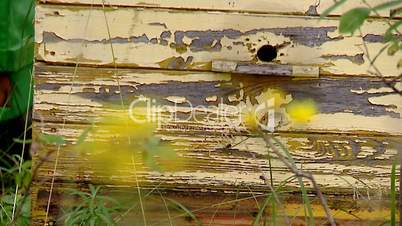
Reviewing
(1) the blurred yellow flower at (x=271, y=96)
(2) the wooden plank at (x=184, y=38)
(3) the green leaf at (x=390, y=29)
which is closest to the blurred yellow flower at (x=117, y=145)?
(2) the wooden plank at (x=184, y=38)

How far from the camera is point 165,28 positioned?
1853 millimetres

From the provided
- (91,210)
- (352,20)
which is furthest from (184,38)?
(352,20)

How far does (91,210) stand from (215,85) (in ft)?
1.35

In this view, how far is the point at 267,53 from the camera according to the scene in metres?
1.89

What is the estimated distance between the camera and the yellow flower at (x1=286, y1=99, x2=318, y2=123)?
1.88 metres

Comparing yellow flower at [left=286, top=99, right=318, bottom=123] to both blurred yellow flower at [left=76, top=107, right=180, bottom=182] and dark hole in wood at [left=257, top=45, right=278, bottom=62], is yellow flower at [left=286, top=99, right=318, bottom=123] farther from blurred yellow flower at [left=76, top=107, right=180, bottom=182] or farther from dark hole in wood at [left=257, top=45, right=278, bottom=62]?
blurred yellow flower at [left=76, top=107, right=180, bottom=182]

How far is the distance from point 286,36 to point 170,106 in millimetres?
311

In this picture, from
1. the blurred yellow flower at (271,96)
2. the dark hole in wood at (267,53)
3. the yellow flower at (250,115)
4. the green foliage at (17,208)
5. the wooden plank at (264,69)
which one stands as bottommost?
the green foliage at (17,208)

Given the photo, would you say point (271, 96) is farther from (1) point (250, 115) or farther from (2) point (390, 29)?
(2) point (390, 29)

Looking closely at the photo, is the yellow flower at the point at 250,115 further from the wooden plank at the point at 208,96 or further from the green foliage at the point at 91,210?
the green foliage at the point at 91,210

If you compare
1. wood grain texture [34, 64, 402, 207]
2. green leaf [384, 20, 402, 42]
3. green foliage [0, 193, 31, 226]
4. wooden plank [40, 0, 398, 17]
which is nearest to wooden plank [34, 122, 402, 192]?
wood grain texture [34, 64, 402, 207]

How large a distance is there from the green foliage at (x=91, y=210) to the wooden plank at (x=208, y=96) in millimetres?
180

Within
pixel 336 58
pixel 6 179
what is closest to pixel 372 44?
pixel 336 58

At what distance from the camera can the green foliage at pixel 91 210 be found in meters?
1.71
